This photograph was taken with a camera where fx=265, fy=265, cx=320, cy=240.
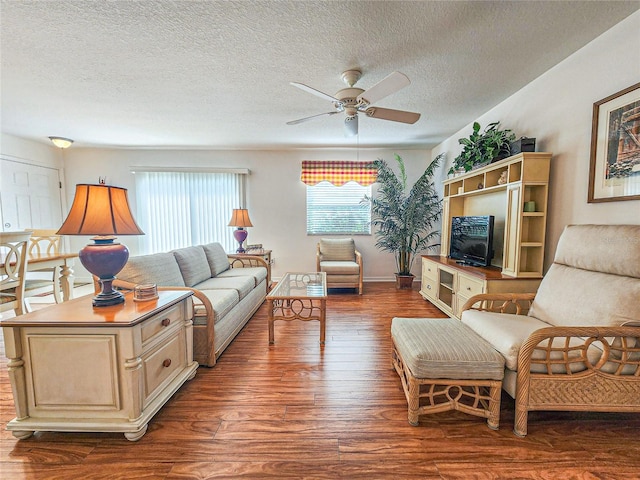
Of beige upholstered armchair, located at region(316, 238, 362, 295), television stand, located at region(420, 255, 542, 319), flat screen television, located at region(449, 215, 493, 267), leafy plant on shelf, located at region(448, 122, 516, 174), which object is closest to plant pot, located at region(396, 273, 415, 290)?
television stand, located at region(420, 255, 542, 319)

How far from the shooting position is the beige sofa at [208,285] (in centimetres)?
204

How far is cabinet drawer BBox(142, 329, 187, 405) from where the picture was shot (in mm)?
1472

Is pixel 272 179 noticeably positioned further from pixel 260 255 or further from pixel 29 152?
pixel 29 152

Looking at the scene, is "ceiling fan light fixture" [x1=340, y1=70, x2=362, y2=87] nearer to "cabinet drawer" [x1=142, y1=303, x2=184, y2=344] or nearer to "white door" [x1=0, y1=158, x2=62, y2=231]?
"cabinet drawer" [x1=142, y1=303, x2=184, y2=344]

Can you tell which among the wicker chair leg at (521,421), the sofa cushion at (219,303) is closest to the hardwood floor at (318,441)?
the wicker chair leg at (521,421)

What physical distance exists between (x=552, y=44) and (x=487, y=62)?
398mm

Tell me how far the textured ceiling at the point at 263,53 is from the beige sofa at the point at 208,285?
1610mm


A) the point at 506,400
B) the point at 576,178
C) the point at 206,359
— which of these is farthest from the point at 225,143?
the point at 506,400

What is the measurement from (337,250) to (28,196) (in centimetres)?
492

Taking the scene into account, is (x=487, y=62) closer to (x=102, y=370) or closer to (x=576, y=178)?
(x=576, y=178)

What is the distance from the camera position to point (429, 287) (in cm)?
351

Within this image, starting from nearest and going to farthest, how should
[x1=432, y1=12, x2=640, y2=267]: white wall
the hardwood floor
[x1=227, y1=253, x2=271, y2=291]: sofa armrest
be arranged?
the hardwood floor, [x1=432, y1=12, x2=640, y2=267]: white wall, [x1=227, y1=253, x2=271, y2=291]: sofa armrest

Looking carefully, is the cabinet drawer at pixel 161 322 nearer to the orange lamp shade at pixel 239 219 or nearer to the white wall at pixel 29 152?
the orange lamp shade at pixel 239 219

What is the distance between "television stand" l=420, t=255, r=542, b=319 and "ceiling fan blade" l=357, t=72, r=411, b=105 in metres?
1.71
